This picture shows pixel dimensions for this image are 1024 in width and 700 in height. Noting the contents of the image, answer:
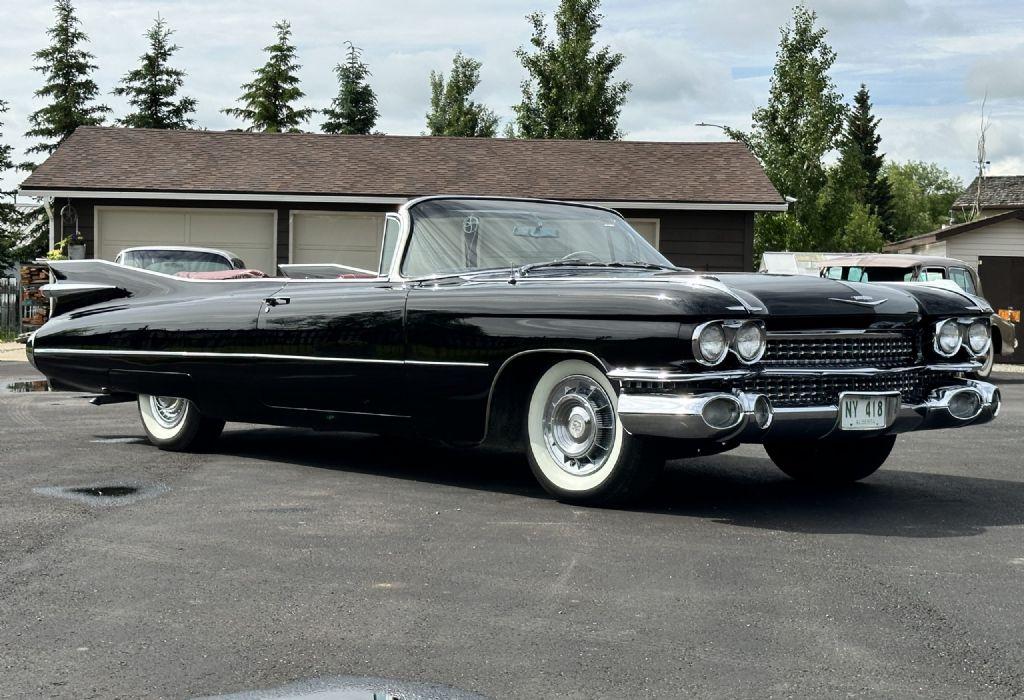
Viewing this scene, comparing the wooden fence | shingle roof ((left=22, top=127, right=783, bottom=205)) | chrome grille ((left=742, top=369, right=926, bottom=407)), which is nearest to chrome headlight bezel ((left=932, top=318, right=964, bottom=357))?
chrome grille ((left=742, top=369, right=926, bottom=407))

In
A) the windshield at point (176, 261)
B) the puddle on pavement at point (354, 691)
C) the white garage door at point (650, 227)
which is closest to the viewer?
the puddle on pavement at point (354, 691)

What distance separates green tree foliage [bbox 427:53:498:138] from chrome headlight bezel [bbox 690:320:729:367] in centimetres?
5117

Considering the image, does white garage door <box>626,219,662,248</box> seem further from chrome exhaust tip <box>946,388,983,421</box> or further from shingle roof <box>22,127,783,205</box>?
chrome exhaust tip <box>946,388,983,421</box>

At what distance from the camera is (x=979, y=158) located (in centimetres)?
5450

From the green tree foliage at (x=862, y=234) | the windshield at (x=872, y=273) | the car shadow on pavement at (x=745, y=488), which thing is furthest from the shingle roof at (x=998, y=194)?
the car shadow on pavement at (x=745, y=488)

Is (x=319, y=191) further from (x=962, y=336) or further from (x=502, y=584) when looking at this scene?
(x=502, y=584)

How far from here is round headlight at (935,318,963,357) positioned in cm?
645

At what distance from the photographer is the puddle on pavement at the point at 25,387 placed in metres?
13.2

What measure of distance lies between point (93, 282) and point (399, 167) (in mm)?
16810

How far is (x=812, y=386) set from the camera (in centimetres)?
591

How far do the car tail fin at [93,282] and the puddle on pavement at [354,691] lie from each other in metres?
5.40

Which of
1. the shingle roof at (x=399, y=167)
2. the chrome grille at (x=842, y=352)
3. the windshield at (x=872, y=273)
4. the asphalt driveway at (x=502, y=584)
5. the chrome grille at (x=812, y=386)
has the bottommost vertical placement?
the asphalt driveway at (x=502, y=584)

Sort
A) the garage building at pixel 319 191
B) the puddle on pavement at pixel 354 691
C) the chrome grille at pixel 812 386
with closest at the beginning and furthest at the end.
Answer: the puddle on pavement at pixel 354 691
the chrome grille at pixel 812 386
the garage building at pixel 319 191

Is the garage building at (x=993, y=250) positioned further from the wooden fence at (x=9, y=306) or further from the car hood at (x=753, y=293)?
the car hood at (x=753, y=293)
